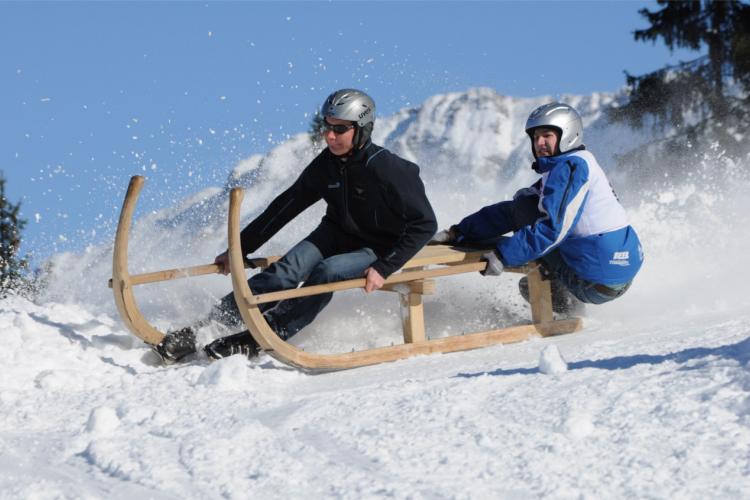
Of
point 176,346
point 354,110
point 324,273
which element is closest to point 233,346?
point 176,346

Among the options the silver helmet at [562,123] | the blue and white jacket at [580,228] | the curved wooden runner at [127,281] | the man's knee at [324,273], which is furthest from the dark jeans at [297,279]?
the silver helmet at [562,123]

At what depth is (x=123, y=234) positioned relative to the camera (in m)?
6.18

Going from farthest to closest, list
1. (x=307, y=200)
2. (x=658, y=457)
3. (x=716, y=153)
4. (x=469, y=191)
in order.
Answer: (x=716, y=153) < (x=469, y=191) < (x=307, y=200) < (x=658, y=457)

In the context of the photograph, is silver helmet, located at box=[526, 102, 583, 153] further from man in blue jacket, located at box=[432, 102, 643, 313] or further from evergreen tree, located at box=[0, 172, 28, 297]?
evergreen tree, located at box=[0, 172, 28, 297]

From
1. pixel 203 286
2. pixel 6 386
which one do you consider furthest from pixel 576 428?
pixel 203 286

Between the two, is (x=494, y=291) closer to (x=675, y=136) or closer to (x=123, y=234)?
(x=123, y=234)

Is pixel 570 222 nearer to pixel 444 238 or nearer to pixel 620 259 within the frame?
pixel 620 259

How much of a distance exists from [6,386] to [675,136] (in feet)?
67.2

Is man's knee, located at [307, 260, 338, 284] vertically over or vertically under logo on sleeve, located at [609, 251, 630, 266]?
over

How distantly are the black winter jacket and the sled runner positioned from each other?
0.20 meters

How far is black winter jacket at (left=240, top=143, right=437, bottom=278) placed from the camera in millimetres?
5988

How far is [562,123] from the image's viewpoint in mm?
6316

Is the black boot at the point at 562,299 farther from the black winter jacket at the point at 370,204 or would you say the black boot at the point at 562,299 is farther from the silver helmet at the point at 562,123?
the black winter jacket at the point at 370,204

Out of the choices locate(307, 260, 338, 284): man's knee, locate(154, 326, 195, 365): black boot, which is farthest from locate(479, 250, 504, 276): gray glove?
locate(154, 326, 195, 365): black boot
